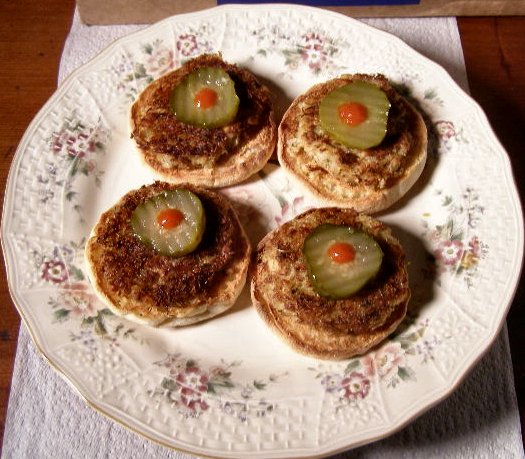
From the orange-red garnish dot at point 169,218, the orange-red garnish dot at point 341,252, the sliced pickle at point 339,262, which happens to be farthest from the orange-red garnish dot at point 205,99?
the orange-red garnish dot at point 341,252

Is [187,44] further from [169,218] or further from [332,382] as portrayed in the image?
[332,382]

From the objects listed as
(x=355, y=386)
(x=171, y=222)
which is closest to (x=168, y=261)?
(x=171, y=222)

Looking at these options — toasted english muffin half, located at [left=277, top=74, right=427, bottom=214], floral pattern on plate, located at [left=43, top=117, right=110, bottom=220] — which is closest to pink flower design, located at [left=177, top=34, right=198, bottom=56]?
floral pattern on plate, located at [left=43, top=117, right=110, bottom=220]

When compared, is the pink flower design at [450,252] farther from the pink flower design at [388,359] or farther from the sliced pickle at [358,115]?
the sliced pickle at [358,115]

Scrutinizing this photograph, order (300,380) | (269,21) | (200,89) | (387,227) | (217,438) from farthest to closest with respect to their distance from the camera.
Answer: (269,21), (200,89), (387,227), (300,380), (217,438)

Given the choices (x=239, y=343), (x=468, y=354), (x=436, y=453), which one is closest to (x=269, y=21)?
(x=239, y=343)

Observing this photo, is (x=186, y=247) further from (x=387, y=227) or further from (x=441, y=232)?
(x=441, y=232)

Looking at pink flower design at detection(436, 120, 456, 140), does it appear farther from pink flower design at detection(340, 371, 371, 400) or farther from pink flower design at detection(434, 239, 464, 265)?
pink flower design at detection(340, 371, 371, 400)
